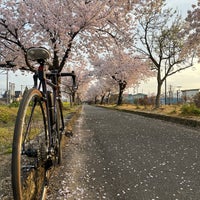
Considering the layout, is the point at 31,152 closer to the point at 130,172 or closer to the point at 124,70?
the point at 130,172

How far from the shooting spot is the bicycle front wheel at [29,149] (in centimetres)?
175

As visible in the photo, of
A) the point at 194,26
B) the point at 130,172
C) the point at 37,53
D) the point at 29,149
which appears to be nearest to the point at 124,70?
the point at 194,26

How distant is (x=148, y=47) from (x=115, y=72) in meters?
15.5

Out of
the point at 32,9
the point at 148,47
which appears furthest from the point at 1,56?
the point at 148,47

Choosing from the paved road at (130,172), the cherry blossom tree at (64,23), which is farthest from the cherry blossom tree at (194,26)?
the paved road at (130,172)

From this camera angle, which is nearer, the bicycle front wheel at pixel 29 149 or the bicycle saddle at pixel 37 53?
the bicycle front wheel at pixel 29 149

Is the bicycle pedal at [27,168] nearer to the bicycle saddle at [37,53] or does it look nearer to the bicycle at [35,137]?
the bicycle at [35,137]

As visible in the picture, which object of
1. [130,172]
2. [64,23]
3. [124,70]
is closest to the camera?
[130,172]

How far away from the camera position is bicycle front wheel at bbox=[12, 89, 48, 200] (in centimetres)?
175

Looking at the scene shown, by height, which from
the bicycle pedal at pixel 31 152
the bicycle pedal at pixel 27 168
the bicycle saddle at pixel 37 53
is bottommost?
the bicycle pedal at pixel 27 168

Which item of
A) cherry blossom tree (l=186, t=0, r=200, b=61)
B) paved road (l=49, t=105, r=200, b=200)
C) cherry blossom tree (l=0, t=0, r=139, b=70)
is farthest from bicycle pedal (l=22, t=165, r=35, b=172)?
cherry blossom tree (l=186, t=0, r=200, b=61)

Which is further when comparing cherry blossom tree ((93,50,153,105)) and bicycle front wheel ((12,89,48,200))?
cherry blossom tree ((93,50,153,105))

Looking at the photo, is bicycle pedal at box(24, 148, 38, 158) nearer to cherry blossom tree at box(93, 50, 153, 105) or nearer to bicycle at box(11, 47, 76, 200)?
bicycle at box(11, 47, 76, 200)

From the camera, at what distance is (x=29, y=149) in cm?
226
